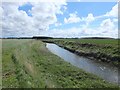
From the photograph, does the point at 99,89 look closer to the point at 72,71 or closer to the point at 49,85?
the point at 49,85

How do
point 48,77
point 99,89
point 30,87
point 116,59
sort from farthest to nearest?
point 116,59 → point 48,77 → point 99,89 → point 30,87

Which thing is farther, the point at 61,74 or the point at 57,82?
the point at 61,74

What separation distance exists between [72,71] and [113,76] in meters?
4.82

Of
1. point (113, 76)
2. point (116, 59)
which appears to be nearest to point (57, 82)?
point (113, 76)

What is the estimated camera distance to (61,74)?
84.7ft

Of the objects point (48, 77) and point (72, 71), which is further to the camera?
point (72, 71)

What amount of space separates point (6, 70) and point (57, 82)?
8.67m

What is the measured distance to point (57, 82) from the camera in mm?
21375

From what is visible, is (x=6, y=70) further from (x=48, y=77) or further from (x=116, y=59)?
(x=116, y=59)

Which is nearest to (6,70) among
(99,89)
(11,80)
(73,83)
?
(11,80)

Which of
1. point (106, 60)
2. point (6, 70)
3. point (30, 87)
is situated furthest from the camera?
point (106, 60)

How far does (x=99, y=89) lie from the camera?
1948cm

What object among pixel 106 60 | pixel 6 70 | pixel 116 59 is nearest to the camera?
pixel 6 70

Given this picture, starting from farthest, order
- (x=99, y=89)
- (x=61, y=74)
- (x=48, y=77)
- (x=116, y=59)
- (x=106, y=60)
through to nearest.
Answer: (x=106, y=60) → (x=116, y=59) → (x=61, y=74) → (x=48, y=77) → (x=99, y=89)
